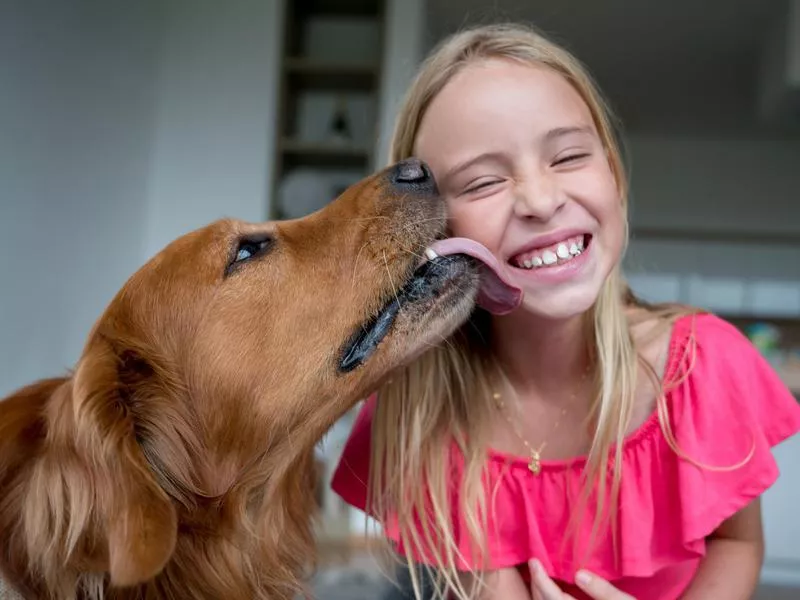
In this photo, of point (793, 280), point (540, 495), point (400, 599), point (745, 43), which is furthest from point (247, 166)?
point (793, 280)

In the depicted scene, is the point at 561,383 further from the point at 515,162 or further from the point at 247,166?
the point at 247,166

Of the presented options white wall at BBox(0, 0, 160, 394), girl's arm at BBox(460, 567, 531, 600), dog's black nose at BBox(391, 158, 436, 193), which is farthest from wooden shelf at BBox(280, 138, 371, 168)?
girl's arm at BBox(460, 567, 531, 600)

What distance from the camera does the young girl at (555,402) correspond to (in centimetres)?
110

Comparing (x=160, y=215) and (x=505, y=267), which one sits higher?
(x=505, y=267)

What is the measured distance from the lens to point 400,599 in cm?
158

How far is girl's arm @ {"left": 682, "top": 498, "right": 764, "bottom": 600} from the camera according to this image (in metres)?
1.18

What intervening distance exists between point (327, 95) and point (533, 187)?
8.74 feet

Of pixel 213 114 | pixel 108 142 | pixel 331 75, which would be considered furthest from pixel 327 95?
pixel 108 142

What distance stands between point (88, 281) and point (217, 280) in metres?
1.91

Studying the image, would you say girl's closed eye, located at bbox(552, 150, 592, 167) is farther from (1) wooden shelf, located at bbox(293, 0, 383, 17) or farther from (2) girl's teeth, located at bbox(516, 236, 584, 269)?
(1) wooden shelf, located at bbox(293, 0, 383, 17)

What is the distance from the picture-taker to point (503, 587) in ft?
3.96

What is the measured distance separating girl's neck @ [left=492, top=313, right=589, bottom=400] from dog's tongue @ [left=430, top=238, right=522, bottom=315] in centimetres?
17

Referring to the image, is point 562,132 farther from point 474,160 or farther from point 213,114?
point 213,114

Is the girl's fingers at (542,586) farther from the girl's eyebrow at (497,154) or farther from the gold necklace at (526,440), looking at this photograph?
the girl's eyebrow at (497,154)
